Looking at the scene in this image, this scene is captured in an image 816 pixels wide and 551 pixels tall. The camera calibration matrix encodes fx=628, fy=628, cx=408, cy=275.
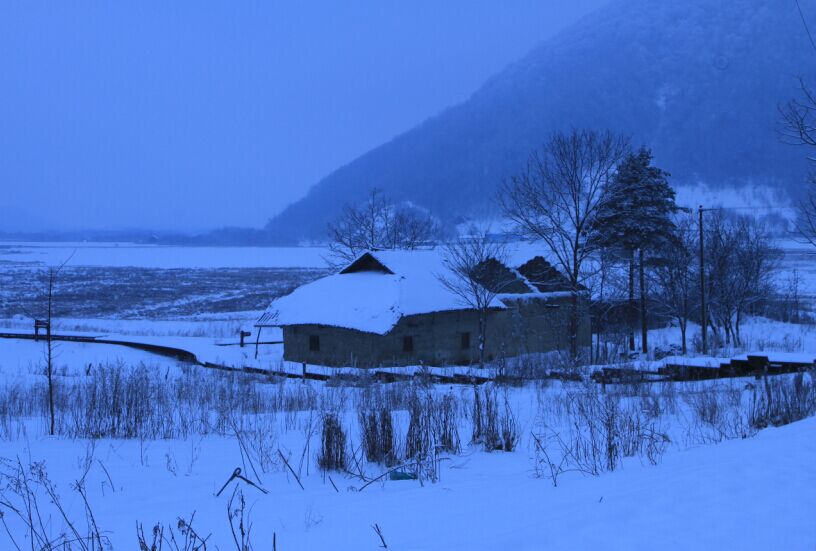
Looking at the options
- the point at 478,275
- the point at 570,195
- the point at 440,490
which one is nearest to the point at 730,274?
the point at 570,195

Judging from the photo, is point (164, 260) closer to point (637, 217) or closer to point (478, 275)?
point (478, 275)

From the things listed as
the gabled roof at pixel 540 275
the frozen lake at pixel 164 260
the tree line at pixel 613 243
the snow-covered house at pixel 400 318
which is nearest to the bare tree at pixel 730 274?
the tree line at pixel 613 243

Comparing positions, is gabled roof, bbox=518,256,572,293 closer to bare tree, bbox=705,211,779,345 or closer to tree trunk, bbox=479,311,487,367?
tree trunk, bbox=479,311,487,367

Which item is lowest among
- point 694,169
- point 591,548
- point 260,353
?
point 260,353

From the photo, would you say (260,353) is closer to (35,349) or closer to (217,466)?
(35,349)

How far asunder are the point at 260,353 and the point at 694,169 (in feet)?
559

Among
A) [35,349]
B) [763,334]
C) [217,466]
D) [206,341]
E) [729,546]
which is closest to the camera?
[729,546]

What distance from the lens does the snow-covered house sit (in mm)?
26781

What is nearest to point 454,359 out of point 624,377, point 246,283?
point 624,377

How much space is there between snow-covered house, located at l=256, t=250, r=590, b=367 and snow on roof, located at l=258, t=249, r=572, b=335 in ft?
0.15


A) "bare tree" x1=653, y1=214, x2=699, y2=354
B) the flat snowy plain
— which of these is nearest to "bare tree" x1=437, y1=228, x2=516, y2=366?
"bare tree" x1=653, y1=214, x2=699, y2=354

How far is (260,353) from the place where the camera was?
32844 mm

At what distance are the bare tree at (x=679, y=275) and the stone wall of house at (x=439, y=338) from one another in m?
6.17

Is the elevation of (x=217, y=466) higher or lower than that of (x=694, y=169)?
lower
